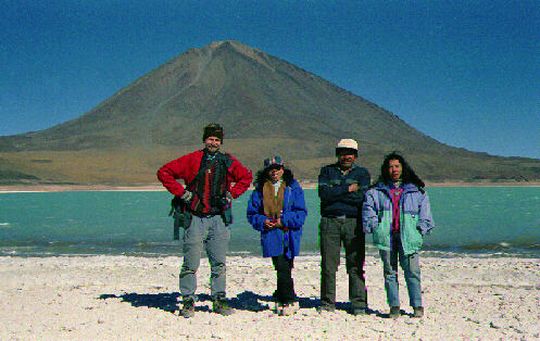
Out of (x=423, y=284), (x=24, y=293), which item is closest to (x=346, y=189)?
(x=423, y=284)

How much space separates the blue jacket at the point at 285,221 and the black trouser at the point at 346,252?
12.2 inches

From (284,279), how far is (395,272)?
3.78 feet

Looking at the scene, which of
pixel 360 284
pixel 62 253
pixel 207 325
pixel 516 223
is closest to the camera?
pixel 207 325

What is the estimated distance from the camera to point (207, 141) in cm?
666

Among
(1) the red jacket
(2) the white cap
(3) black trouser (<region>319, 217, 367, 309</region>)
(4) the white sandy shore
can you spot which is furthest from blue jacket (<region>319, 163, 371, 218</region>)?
(4) the white sandy shore

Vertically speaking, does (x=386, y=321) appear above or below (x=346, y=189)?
below

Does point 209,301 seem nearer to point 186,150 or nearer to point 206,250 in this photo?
point 206,250

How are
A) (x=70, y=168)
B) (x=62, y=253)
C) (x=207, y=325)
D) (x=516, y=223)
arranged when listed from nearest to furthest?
(x=207, y=325)
(x=62, y=253)
(x=516, y=223)
(x=70, y=168)

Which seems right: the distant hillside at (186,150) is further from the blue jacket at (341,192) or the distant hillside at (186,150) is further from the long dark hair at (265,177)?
the blue jacket at (341,192)

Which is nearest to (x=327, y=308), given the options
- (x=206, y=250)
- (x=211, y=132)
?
(x=206, y=250)

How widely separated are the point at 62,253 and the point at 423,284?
29.7ft

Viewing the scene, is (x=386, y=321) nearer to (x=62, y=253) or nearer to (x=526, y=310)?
(x=526, y=310)

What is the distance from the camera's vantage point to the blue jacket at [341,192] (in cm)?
655

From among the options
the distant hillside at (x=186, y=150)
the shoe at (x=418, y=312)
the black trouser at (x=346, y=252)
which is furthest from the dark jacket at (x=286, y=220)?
the distant hillside at (x=186, y=150)
